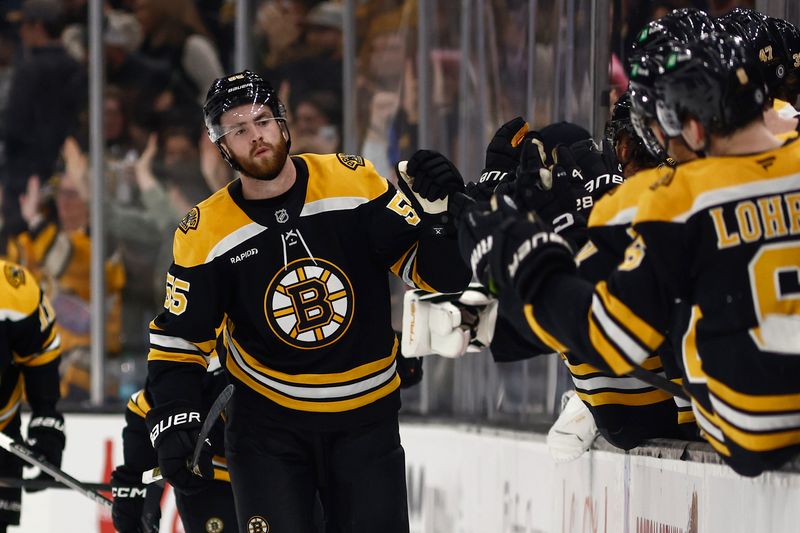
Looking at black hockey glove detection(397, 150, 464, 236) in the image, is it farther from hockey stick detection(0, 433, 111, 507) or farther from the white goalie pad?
hockey stick detection(0, 433, 111, 507)

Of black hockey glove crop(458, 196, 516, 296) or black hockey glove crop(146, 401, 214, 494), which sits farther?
black hockey glove crop(146, 401, 214, 494)

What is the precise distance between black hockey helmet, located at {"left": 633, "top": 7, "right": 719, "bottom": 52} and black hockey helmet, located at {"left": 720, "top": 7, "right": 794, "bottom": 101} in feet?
0.26

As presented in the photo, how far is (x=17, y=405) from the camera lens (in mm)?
4574

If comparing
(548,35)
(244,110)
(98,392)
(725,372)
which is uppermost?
(548,35)

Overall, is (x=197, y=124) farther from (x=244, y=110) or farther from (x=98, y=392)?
(x=244, y=110)

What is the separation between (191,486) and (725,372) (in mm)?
1568

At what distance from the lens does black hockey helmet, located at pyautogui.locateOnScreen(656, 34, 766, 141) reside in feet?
6.69

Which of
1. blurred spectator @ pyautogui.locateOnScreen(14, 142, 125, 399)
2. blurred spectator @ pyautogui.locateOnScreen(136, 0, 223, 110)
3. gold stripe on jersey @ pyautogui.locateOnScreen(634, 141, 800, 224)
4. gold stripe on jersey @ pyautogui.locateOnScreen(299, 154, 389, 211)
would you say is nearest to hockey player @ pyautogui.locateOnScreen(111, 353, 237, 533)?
gold stripe on jersey @ pyautogui.locateOnScreen(299, 154, 389, 211)

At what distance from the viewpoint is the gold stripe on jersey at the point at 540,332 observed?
214 cm

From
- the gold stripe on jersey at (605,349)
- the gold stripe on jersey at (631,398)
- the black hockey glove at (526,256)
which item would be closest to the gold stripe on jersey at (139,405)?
the gold stripe on jersey at (631,398)

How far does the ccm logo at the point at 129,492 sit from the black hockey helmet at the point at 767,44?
214 centimetres

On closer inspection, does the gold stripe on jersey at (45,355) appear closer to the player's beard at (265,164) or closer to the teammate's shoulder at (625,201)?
the player's beard at (265,164)

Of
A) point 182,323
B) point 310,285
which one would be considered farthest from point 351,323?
point 182,323

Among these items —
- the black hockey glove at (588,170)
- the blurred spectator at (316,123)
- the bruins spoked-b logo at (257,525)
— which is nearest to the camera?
the black hockey glove at (588,170)
